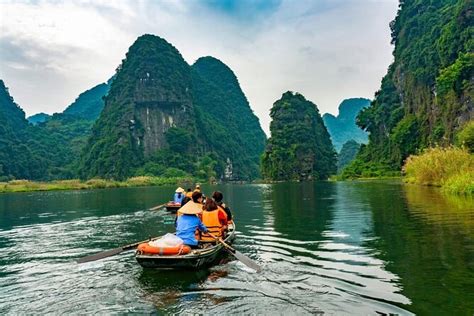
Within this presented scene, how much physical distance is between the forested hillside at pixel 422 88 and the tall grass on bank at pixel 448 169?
22.1m

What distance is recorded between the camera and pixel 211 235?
10789 mm

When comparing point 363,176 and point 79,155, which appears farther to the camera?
point 79,155

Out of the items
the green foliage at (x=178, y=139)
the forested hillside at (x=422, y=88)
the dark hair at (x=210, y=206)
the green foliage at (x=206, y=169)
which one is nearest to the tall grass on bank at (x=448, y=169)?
the dark hair at (x=210, y=206)

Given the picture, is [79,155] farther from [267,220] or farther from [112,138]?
[267,220]

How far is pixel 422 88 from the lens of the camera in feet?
224

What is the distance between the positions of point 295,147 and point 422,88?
36.5m

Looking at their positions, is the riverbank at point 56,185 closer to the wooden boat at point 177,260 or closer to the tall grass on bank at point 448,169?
the tall grass on bank at point 448,169

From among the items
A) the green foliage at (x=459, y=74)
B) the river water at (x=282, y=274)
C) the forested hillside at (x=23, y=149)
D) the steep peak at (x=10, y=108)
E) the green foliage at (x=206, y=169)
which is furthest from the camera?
the steep peak at (x=10, y=108)

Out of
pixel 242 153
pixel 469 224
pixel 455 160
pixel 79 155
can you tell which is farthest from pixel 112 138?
pixel 469 224

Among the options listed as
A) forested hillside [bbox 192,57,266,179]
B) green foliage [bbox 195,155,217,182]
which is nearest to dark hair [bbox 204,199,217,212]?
green foliage [bbox 195,155,217,182]

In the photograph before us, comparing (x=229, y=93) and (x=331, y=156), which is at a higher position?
(x=229, y=93)

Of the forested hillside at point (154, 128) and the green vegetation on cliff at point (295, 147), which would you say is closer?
the green vegetation on cliff at point (295, 147)

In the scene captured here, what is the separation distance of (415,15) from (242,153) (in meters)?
89.6

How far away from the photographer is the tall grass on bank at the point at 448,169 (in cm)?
2377
